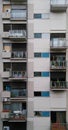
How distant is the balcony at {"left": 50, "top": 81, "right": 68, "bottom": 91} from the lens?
31797 millimetres

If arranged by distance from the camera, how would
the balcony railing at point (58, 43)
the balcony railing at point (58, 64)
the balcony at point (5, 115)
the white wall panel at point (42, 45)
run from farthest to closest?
the white wall panel at point (42, 45) < the balcony railing at point (58, 43) < the balcony railing at point (58, 64) < the balcony at point (5, 115)

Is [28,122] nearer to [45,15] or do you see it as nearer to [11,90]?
[11,90]

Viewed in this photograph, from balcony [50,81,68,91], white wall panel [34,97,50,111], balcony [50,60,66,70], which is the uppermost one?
balcony [50,60,66,70]

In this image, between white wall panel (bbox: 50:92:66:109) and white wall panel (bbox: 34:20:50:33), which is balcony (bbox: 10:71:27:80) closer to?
white wall panel (bbox: 50:92:66:109)

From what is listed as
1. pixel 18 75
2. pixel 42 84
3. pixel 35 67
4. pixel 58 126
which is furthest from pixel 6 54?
pixel 58 126

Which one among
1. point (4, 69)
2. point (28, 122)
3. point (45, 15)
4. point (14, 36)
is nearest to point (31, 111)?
point (28, 122)

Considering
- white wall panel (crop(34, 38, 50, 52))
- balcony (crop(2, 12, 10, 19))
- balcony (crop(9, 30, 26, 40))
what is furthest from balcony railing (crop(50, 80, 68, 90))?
balcony (crop(2, 12, 10, 19))

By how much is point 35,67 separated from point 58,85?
2990 millimetres

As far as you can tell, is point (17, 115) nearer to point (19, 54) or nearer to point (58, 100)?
point (58, 100)

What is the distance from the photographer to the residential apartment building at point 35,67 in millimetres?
31875

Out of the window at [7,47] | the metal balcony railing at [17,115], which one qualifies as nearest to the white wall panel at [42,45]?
the window at [7,47]

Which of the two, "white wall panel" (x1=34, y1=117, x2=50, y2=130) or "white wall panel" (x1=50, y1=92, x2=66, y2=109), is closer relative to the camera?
"white wall panel" (x1=34, y1=117, x2=50, y2=130)

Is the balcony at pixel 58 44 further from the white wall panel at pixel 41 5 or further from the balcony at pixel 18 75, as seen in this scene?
the balcony at pixel 18 75

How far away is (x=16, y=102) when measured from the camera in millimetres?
32438
